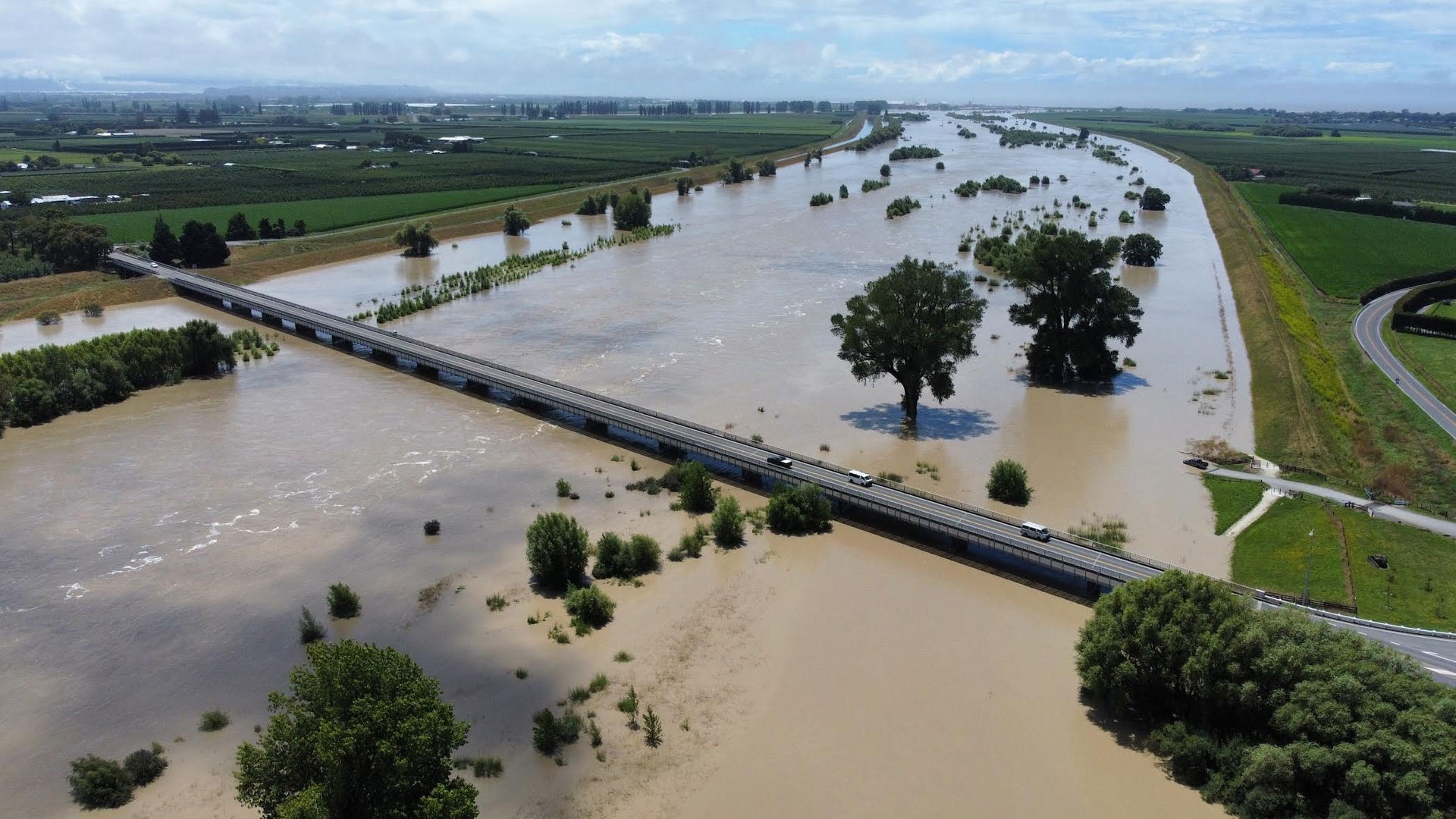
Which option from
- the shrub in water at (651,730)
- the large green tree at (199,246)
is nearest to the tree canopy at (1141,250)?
the shrub in water at (651,730)

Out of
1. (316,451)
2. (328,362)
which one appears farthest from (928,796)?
(328,362)

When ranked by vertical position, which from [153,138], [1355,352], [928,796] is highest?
[153,138]

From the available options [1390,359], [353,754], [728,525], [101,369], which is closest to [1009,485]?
[728,525]

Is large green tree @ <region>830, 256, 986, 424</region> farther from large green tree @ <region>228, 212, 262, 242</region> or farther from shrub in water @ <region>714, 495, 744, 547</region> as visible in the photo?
large green tree @ <region>228, 212, 262, 242</region>

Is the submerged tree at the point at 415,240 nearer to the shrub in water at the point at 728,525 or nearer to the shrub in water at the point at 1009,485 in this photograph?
the shrub in water at the point at 728,525

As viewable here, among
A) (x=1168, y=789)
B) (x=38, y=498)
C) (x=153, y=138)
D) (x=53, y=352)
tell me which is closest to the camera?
(x=1168, y=789)

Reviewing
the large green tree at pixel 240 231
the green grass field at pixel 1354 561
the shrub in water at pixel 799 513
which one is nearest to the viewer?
the green grass field at pixel 1354 561

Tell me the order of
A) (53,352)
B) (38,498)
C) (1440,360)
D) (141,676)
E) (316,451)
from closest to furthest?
(141,676), (38,498), (316,451), (53,352), (1440,360)

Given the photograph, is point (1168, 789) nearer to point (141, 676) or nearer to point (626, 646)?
point (626, 646)
